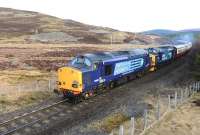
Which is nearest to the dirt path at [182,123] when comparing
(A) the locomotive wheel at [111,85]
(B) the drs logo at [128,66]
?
(A) the locomotive wheel at [111,85]

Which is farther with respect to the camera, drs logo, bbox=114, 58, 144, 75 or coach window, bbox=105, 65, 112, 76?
drs logo, bbox=114, 58, 144, 75

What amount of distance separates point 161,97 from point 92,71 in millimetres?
8035

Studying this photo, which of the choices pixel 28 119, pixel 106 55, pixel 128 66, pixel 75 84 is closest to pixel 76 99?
pixel 75 84

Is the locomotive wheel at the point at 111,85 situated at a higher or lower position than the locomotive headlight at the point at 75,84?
lower

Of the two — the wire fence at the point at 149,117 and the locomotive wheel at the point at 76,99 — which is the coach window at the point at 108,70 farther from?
the wire fence at the point at 149,117

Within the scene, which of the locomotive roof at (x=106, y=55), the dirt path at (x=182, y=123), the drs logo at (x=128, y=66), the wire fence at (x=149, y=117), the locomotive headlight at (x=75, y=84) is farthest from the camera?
the drs logo at (x=128, y=66)

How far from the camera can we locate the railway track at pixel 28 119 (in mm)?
26891

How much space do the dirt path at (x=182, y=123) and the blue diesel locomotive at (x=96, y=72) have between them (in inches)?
325

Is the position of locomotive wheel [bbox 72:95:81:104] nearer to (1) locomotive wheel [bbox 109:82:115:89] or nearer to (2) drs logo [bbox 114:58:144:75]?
(1) locomotive wheel [bbox 109:82:115:89]

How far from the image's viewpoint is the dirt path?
27.1m

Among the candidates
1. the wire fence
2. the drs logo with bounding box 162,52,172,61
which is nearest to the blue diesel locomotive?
the wire fence

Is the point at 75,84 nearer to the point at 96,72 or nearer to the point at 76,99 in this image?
Answer: the point at 76,99

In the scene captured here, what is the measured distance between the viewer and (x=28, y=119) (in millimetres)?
29375

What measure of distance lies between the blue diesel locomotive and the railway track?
7.59 feet
